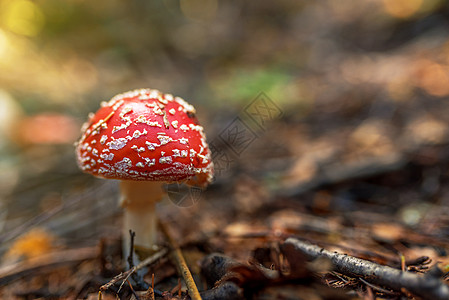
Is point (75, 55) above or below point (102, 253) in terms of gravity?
above

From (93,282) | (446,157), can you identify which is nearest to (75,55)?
(93,282)

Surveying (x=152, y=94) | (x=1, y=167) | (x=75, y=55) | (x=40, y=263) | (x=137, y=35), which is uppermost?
(x=137, y=35)

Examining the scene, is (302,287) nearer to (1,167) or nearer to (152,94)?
(152,94)

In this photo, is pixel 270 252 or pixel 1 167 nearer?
pixel 270 252

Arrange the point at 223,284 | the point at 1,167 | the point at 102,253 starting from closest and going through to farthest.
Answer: the point at 223,284 → the point at 102,253 → the point at 1,167

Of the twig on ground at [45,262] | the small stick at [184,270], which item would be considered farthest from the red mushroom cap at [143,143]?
the twig on ground at [45,262]

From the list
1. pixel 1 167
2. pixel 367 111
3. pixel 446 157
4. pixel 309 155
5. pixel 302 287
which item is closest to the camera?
pixel 302 287

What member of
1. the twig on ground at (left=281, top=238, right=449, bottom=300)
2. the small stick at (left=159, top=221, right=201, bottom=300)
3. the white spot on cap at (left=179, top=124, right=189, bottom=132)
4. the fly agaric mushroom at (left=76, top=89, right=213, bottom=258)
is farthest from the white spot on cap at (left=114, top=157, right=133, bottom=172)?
the twig on ground at (left=281, top=238, right=449, bottom=300)
